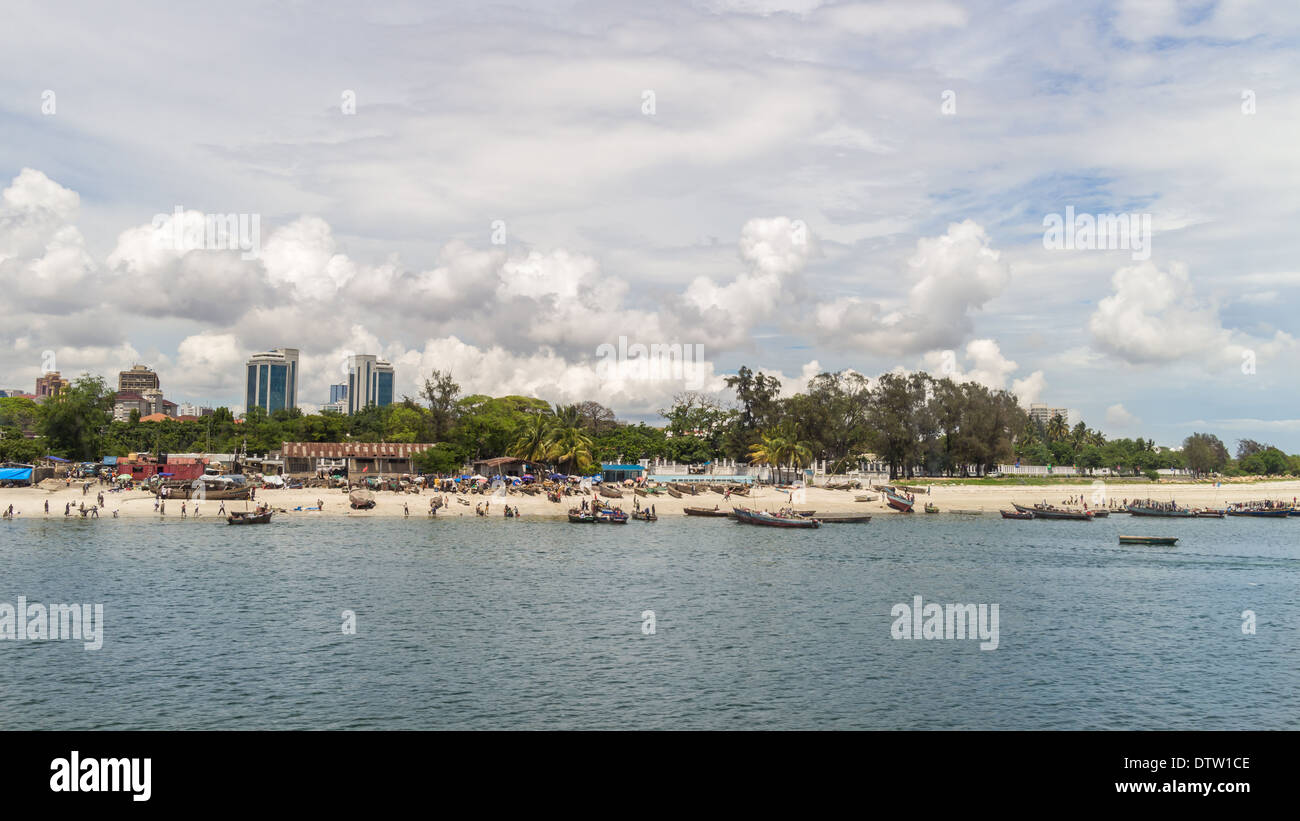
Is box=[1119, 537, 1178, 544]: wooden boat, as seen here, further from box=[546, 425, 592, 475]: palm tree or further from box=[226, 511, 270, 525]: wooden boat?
box=[226, 511, 270, 525]: wooden boat

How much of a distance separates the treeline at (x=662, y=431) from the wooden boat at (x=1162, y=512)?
27.3 meters

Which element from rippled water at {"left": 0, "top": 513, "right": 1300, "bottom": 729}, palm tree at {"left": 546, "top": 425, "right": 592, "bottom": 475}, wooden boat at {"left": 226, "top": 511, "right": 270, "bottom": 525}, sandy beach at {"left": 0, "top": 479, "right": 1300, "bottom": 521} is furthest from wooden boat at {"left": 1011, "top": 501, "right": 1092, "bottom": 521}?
wooden boat at {"left": 226, "top": 511, "right": 270, "bottom": 525}

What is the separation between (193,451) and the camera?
496ft

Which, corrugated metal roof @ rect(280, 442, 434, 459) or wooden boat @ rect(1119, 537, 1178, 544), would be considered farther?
corrugated metal roof @ rect(280, 442, 434, 459)

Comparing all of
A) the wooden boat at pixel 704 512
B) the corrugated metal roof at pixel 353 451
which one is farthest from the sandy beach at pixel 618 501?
the corrugated metal roof at pixel 353 451

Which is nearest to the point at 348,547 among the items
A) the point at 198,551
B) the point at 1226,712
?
the point at 198,551

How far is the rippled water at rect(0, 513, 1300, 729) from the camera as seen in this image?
2627cm

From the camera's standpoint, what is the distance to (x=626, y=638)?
35.4 metres

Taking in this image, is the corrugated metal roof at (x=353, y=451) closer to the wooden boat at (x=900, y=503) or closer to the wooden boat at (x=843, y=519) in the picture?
the wooden boat at (x=843, y=519)

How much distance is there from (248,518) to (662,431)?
299ft

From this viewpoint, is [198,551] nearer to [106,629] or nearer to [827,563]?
[106,629]

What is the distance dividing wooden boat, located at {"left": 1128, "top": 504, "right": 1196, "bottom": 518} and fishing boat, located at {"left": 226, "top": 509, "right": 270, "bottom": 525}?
107m
